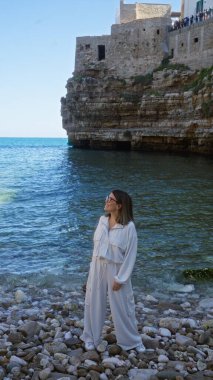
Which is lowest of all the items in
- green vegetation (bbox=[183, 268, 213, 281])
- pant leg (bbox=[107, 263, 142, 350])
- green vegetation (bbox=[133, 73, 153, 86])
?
green vegetation (bbox=[183, 268, 213, 281])

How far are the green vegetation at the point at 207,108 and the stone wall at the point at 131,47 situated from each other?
45.3ft

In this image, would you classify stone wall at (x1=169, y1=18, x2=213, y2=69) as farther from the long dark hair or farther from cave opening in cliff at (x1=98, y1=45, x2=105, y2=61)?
the long dark hair

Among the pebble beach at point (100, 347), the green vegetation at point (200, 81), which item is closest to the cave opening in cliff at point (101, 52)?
the green vegetation at point (200, 81)

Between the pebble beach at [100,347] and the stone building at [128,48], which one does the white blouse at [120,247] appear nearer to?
the pebble beach at [100,347]

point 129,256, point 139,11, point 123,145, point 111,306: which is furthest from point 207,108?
point 111,306

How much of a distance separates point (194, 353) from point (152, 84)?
43.2 meters

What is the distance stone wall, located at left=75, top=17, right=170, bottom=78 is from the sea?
27.1m

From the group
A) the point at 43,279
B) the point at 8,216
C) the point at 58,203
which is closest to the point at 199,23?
the point at 58,203

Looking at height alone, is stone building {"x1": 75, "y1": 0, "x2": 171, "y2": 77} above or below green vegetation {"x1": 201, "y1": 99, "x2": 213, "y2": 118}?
above

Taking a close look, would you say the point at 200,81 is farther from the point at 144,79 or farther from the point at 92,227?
the point at 92,227

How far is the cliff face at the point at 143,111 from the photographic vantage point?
38.2m

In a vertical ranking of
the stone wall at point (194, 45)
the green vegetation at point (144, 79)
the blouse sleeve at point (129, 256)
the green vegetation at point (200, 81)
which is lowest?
the blouse sleeve at point (129, 256)

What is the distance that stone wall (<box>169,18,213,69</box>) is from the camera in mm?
40188

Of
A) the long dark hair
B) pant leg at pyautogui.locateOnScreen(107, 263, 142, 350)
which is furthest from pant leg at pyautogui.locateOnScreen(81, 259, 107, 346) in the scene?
the long dark hair
